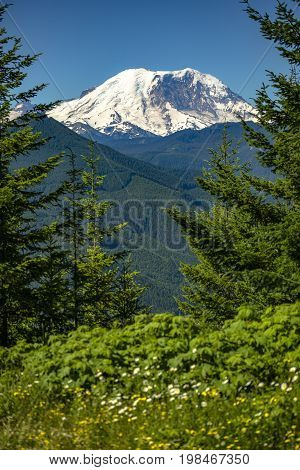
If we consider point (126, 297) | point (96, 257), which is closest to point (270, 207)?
point (96, 257)

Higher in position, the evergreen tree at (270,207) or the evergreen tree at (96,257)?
the evergreen tree at (270,207)

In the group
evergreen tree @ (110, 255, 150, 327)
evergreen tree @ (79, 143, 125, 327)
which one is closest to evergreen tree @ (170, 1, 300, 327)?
evergreen tree @ (79, 143, 125, 327)

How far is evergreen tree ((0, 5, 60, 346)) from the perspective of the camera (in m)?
14.1

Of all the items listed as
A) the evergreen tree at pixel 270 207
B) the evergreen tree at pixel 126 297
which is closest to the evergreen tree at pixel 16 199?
the evergreen tree at pixel 270 207

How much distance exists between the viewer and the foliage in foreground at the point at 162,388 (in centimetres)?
576

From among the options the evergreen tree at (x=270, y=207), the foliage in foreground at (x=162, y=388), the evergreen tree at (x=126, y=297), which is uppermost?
the evergreen tree at (x=270, y=207)

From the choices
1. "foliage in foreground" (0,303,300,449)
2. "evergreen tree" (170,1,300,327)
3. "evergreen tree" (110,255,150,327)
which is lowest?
"evergreen tree" (110,255,150,327)

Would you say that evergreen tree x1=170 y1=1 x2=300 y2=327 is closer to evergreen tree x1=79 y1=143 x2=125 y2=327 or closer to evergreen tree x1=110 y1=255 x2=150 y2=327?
evergreen tree x1=79 y1=143 x2=125 y2=327

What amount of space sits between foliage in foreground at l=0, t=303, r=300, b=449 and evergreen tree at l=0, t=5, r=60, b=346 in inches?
227

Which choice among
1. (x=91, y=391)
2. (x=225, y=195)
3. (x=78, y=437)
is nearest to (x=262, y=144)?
(x=225, y=195)

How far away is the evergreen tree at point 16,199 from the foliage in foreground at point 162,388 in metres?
5.77

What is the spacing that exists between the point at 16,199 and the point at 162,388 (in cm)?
956

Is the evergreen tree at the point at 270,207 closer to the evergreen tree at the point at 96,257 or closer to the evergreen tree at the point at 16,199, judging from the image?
the evergreen tree at the point at 16,199
